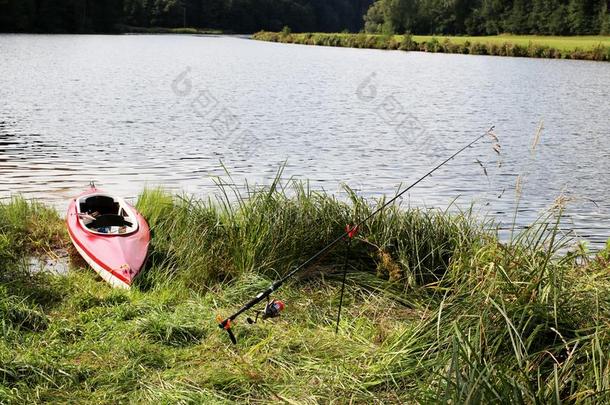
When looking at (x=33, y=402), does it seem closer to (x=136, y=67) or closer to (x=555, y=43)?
(x=136, y=67)

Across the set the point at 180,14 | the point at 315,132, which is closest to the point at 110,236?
the point at 315,132

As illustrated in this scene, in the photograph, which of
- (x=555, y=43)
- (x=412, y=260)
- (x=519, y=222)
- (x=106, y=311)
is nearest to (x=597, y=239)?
(x=519, y=222)

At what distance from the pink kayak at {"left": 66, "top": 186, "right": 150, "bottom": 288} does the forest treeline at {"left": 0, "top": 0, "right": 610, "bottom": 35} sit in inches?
2849

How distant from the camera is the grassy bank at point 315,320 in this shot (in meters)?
4.07

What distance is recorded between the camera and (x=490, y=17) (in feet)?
287

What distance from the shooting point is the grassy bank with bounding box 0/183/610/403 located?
4066mm

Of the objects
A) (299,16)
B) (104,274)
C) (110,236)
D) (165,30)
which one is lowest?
(165,30)

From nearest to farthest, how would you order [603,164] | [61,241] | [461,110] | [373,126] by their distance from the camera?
[61,241] < [603,164] < [373,126] < [461,110]

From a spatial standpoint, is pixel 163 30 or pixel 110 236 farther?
pixel 163 30

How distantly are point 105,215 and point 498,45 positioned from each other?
5985cm

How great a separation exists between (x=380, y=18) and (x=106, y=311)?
10616 centimetres

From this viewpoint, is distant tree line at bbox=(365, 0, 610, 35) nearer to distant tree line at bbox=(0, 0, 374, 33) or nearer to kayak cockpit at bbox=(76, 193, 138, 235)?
distant tree line at bbox=(0, 0, 374, 33)

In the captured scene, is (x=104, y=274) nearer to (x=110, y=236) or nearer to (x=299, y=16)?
(x=110, y=236)

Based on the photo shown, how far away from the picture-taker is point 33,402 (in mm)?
4250
